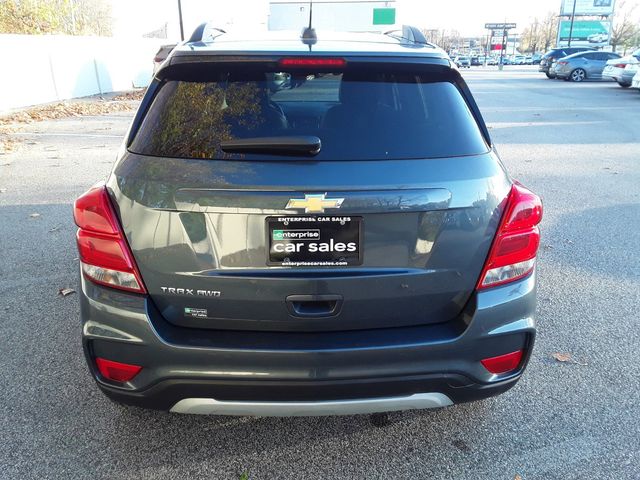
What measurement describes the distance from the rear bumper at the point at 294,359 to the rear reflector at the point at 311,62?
111 cm

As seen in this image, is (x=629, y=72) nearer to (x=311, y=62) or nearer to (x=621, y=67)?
(x=621, y=67)

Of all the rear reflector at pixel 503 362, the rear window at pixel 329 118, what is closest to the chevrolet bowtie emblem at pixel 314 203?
the rear window at pixel 329 118

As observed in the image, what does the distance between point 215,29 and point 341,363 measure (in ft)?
7.11

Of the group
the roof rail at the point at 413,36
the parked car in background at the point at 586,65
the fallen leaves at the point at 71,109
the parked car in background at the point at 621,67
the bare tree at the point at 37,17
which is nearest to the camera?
the roof rail at the point at 413,36

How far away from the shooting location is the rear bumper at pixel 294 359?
205 centimetres

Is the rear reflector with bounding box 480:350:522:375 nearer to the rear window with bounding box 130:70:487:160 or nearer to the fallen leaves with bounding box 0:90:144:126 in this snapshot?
the rear window with bounding box 130:70:487:160

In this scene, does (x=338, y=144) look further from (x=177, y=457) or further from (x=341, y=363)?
(x=177, y=457)

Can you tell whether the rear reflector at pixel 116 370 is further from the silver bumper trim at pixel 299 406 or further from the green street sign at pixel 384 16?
the green street sign at pixel 384 16

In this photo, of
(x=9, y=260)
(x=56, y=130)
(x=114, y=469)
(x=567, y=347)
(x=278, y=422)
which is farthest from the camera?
(x=56, y=130)

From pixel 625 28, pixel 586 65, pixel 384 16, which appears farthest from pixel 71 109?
pixel 625 28

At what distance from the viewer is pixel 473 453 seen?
2547 mm

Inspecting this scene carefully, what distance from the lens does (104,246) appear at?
6.93ft

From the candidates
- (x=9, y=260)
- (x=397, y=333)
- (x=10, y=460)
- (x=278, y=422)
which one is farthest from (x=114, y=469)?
(x=9, y=260)

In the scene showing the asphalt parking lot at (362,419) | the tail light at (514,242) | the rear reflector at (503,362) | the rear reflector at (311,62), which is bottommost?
the asphalt parking lot at (362,419)
